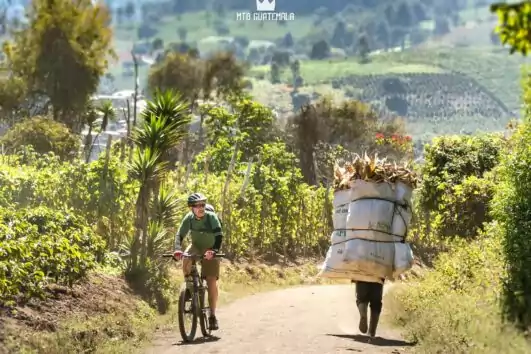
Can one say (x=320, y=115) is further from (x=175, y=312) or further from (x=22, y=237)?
(x=22, y=237)

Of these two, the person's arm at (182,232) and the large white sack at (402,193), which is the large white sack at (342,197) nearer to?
the large white sack at (402,193)

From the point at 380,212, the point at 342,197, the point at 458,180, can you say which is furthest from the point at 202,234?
the point at 458,180

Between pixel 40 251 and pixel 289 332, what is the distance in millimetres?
3576

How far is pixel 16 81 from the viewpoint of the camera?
49.5m

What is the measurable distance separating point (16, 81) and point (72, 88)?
105 inches

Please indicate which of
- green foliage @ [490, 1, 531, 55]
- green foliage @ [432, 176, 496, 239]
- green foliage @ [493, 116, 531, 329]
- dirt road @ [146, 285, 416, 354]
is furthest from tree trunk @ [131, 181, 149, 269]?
green foliage @ [490, 1, 531, 55]

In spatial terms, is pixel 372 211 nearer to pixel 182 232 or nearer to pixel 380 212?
pixel 380 212

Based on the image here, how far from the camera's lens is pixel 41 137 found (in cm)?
3925

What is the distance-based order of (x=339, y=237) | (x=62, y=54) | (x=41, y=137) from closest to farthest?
(x=339, y=237) → (x=41, y=137) → (x=62, y=54)

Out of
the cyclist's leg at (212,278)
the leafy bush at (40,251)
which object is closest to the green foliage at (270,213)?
the leafy bush at (40,251)

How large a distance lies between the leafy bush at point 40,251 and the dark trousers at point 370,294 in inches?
160

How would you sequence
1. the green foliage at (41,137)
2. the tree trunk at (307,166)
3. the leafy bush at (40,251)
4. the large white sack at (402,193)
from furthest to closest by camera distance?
the tree trunk at (307,166) → the green foliage at (41,137) → the large white sack at (402,193) → the leafy bush at (40,251)

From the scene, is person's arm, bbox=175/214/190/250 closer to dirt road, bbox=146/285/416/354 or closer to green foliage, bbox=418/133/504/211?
dirt road, bbox=146/285/416/354

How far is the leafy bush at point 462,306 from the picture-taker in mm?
11828
